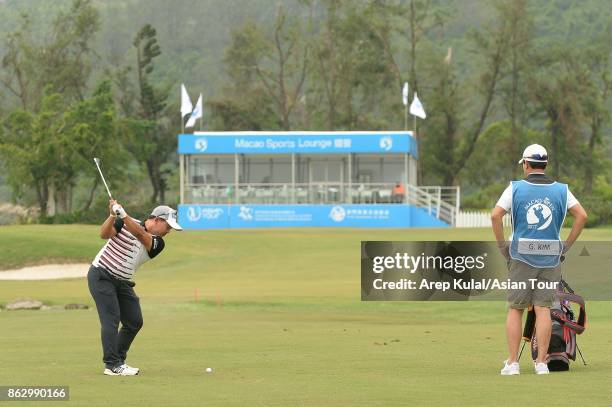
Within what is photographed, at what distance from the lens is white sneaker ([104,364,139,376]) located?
12938mm

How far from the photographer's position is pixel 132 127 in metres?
93.8

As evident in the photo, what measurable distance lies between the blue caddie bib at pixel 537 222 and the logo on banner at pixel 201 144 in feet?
202

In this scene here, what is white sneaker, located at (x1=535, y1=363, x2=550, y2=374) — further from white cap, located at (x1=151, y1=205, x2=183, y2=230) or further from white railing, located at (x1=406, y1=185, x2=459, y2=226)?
white railing, located at (x1=406, y1=185, x2=459, y2=226)

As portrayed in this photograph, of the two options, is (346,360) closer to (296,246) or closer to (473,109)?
(296,246)

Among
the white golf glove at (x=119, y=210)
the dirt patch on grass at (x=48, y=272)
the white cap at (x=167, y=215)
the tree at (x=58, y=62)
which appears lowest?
the dirt patch on grass at (x=48, y=272)

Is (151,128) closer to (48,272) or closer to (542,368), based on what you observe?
(48,272)

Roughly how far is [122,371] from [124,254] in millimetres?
1180

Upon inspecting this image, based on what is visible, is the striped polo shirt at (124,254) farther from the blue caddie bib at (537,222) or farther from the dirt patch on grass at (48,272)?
the dirt patch on grass at (48,272)

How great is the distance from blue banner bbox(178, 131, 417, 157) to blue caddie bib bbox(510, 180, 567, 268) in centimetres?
5926

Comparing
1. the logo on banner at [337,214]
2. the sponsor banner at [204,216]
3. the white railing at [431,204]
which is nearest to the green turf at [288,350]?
the logo on banner at [337,214]

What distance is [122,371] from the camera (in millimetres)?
12961

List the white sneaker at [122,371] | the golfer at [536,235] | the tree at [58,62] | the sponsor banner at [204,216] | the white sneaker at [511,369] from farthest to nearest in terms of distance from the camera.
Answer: the tree at [58,62]
the sponsor banner at [204,216]
the white sneaker at [122,371]
the golfer at [536,235]
the white sneaker at [511,369]

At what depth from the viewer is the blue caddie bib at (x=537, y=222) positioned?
41.2ft

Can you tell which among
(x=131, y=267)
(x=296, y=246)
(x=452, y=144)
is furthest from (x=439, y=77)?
(x=131, y=267)
